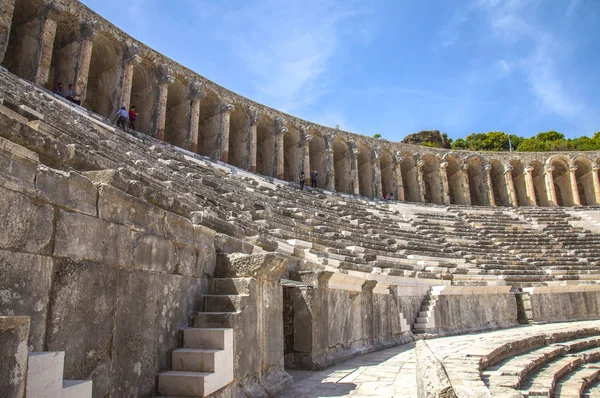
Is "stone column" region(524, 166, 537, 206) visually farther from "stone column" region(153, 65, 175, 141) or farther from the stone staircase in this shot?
the stone staircase

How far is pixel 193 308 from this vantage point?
Answer: 144 inches

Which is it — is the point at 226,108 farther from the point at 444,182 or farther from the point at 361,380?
the point at 361,380

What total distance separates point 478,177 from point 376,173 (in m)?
7.97

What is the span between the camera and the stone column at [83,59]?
47.2ft

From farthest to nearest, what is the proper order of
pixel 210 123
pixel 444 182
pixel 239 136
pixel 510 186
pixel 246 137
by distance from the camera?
1. pixel 510 186
2. pixel 444 182
3. pixel 239 136
4. pixel 246 137
5. pixel 210 123

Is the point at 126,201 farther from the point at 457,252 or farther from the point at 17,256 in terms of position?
the point at 457,252

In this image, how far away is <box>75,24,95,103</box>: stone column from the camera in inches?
567

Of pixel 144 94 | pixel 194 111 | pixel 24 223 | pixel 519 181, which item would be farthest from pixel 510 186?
pixel 24 223

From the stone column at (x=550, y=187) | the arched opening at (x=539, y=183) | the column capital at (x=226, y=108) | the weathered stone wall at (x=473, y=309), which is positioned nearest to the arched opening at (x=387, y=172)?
the arched opening at (x=539, y=183)

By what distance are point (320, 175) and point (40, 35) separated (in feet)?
48.8

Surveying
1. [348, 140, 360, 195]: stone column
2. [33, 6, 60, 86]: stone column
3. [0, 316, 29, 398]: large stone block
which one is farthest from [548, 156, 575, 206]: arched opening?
[0, 316, 29, 398]: large stone block

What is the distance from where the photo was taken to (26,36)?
14016mm

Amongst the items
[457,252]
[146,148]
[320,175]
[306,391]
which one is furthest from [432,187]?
[306,391]

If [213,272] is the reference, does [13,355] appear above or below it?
Result: below
